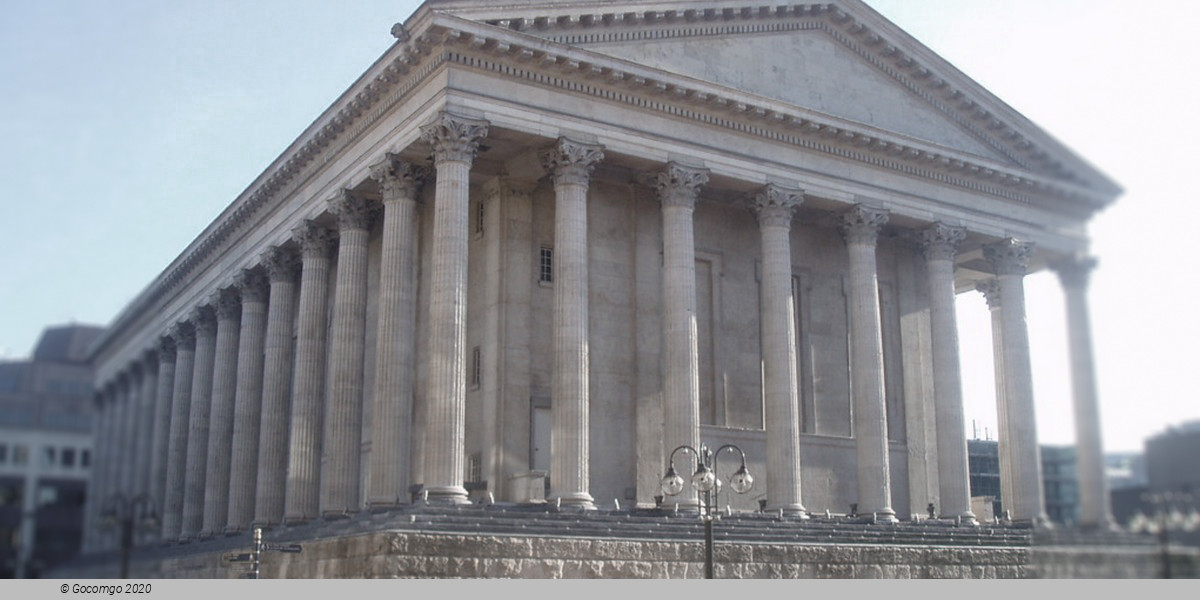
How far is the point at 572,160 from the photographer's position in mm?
36719

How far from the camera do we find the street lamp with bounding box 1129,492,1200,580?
13516 mm

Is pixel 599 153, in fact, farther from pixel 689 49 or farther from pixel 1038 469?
pixel 1038 469

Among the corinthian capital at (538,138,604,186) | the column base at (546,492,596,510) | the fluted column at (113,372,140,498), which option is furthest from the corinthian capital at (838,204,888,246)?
the fluted column at (113,372,140,498)

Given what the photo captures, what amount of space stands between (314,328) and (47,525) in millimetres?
30094

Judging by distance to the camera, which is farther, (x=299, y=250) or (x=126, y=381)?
(x=299, y=250)

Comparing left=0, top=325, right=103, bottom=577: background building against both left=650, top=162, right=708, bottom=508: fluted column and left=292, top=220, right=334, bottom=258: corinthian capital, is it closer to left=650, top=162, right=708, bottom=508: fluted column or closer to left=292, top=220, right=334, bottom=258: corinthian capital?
left=650, top=162, right=708, bottom=508: fluted column

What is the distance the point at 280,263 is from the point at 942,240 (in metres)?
22.8

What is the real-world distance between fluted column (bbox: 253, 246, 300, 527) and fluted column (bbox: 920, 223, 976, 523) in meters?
22.0

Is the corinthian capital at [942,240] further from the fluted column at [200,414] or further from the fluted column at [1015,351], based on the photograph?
the fluted column at [200,414]

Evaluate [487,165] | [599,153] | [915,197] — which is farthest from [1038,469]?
[915,197]

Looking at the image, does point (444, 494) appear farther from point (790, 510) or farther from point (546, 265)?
point (790, 510)

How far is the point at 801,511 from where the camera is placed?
39.0 meters

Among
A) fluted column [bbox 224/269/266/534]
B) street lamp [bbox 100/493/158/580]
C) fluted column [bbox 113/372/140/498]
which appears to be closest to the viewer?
street lamp [bbox 100/493/158/580]

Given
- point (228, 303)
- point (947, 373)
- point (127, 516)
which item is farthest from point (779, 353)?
point (127, 516)
